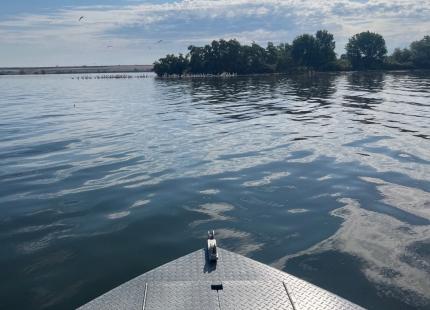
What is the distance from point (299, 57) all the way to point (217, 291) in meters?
172

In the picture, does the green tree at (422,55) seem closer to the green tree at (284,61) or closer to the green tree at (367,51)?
the green tree at (367,51)

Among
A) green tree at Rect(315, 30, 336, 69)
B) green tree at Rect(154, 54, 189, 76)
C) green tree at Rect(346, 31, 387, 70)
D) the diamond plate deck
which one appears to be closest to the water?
the diamond plate deck

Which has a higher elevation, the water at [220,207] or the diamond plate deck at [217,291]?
the diamond plate deck at [217,291]

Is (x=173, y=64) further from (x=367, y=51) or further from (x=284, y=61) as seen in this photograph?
(x=367, y=51)

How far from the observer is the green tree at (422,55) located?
537 ft

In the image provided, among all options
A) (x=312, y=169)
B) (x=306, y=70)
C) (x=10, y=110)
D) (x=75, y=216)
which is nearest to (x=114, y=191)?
(x=75, y=216)

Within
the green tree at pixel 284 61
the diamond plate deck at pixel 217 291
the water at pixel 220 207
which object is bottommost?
the water at pixel 220 207

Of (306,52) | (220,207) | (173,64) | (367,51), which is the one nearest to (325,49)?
(306,52)

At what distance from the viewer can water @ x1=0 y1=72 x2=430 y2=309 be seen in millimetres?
9641

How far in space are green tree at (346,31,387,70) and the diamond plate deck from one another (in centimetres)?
18034

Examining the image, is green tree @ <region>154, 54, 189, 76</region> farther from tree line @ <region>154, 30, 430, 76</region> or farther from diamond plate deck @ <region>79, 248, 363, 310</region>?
diamond plate deck @ <region>79, 248, 363, 310</region>

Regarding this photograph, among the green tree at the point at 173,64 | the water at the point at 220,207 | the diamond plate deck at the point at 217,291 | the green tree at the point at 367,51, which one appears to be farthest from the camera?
the green tree at the point at 367,51

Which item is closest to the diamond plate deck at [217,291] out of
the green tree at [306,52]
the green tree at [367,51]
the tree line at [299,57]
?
the tree line at [299,57]

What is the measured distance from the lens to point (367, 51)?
175625 millimetres
